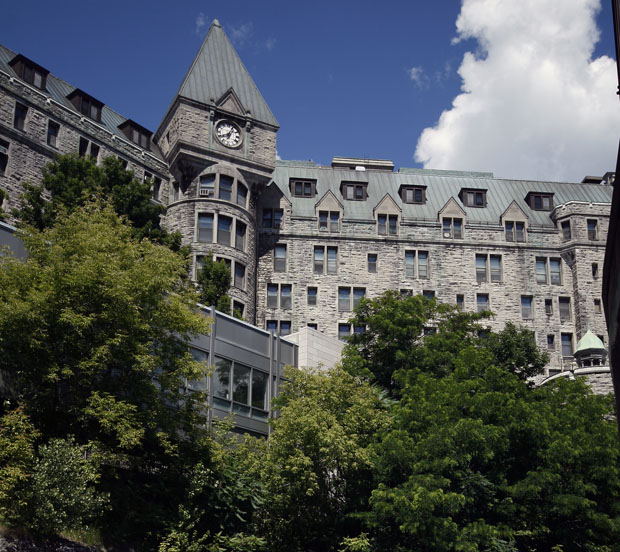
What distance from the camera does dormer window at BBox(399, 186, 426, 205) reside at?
64.1 meters

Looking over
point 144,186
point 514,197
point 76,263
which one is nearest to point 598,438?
point 76,263

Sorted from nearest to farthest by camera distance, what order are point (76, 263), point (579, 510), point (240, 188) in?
point (76, 263) < point (579, 510) < point (240, 188)

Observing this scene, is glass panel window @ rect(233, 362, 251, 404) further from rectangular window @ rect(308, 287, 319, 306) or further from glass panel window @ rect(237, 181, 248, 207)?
rectangular window @ rect(308, 287, 319, 306)

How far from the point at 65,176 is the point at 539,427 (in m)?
23.4

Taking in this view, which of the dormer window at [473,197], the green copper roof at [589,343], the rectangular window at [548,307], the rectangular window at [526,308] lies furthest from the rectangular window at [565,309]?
the dormer window at [473,197]

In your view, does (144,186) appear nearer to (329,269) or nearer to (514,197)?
(329,269)

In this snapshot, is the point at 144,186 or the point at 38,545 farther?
the point at 144,186

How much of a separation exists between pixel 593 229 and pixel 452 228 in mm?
10431

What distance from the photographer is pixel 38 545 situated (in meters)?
21.9

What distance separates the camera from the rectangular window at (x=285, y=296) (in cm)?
5766

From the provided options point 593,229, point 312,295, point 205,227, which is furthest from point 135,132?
point 593,229

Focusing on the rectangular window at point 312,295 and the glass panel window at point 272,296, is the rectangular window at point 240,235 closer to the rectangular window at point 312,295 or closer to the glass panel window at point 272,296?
the glass panel window at point 272,296

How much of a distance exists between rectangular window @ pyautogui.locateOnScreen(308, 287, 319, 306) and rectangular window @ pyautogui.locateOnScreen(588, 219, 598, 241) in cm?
2084

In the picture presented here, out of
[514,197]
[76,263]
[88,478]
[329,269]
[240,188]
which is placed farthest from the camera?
[514,197]
